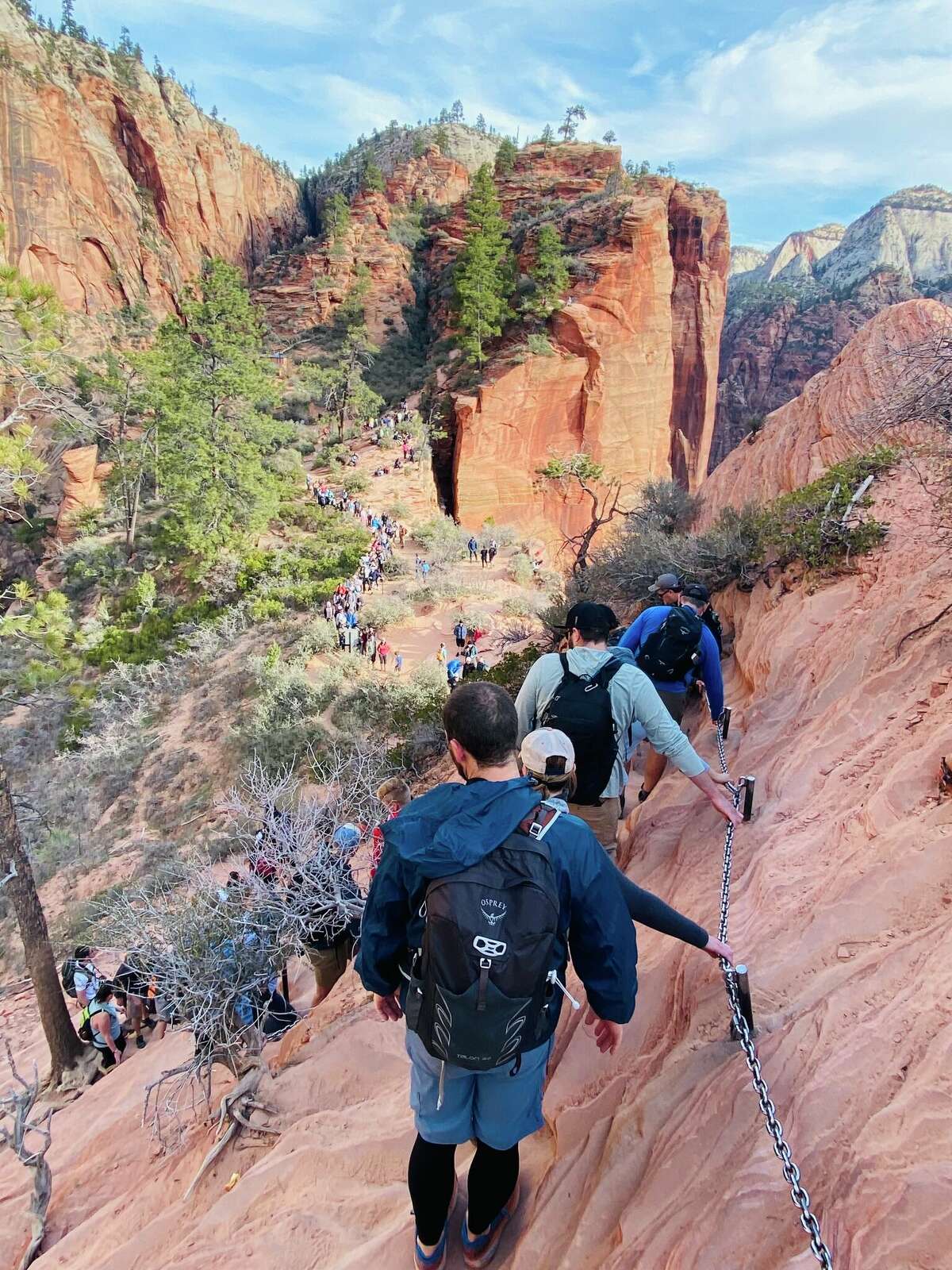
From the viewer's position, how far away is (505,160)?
37.0 meters

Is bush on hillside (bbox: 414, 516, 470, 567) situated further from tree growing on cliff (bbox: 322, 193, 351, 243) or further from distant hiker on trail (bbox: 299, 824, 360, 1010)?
tree growing on cliff (bbox: 322, 193, 351, 243)

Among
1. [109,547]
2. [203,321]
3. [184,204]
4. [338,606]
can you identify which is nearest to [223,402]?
[203,321]

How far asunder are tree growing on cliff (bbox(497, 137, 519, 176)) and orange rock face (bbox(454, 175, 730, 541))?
27.7 feet

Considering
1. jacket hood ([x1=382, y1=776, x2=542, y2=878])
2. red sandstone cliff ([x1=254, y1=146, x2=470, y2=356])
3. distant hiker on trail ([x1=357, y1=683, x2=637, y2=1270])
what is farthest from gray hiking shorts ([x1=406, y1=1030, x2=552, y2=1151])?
red sandstone cliff ([x1=254, y1=146, x2=470, y2=356])

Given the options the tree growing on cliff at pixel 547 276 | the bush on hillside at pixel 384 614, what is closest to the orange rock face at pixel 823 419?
the bush on hillside at pixel 384 614

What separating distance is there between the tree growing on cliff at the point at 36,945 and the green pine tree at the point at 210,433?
49.2ft

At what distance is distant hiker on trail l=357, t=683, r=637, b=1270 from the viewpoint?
5.15 ft

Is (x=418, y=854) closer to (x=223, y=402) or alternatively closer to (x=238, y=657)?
(x=238, y=657)

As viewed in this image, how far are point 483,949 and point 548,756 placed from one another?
641 millimetres

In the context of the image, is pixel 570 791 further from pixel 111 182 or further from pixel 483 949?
pixel 111 182

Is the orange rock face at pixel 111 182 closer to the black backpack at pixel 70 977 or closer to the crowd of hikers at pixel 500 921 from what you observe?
the black backpack at pixel 70 977

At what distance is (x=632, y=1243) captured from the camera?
1836 mm

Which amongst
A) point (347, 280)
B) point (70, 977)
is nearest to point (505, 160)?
point (347, 280)

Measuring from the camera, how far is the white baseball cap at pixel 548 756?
6.68 feet
